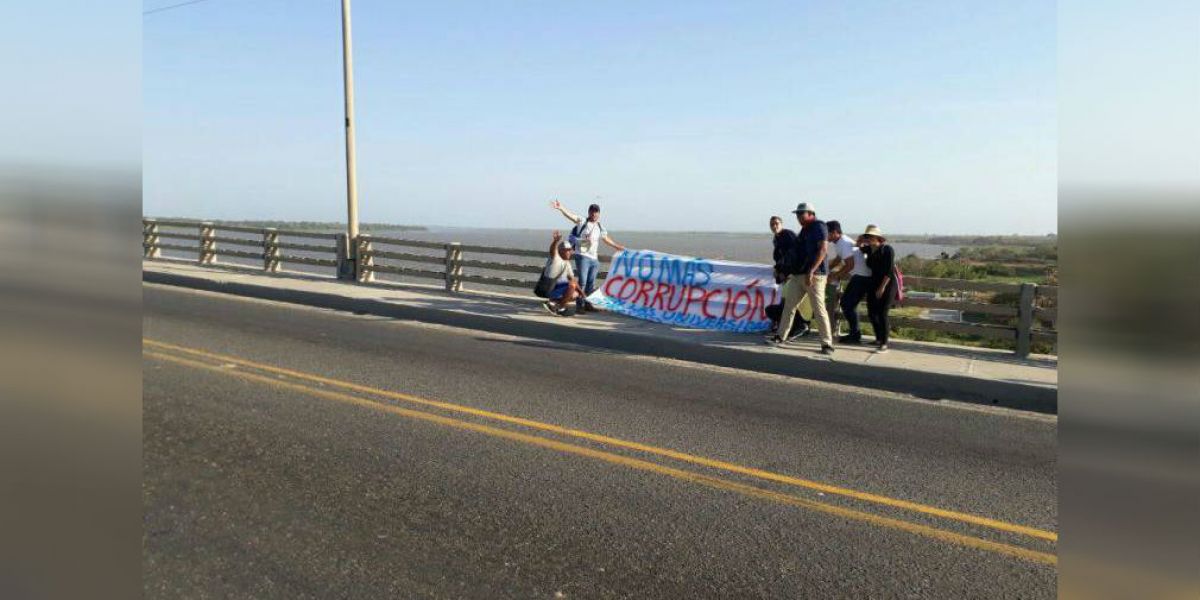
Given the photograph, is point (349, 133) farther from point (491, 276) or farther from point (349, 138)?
point (491, 276)

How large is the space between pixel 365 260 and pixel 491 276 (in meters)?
3.06

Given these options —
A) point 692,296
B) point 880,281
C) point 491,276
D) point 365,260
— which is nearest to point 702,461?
point 880,281

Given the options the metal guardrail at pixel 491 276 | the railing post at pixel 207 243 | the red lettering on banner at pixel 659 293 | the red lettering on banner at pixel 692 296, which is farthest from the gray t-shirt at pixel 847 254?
the railing post at pixel 207 243

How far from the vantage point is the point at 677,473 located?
5.62 m

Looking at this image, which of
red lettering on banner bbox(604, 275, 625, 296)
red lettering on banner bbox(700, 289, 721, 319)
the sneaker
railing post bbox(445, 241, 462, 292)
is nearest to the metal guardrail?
railing post bbox(445, 241, 462, 292)

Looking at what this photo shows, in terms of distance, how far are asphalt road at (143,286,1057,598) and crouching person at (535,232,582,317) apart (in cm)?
453

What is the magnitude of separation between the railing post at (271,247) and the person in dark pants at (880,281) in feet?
50.1

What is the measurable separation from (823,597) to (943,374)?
599 centimetres

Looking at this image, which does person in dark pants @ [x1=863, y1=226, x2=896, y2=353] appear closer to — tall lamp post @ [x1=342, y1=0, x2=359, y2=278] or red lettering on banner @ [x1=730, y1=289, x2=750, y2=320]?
red lettering on banner @ [x1=730, y1=289, x2=750, y2=320]

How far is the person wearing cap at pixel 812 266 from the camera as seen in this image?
10391 mm
